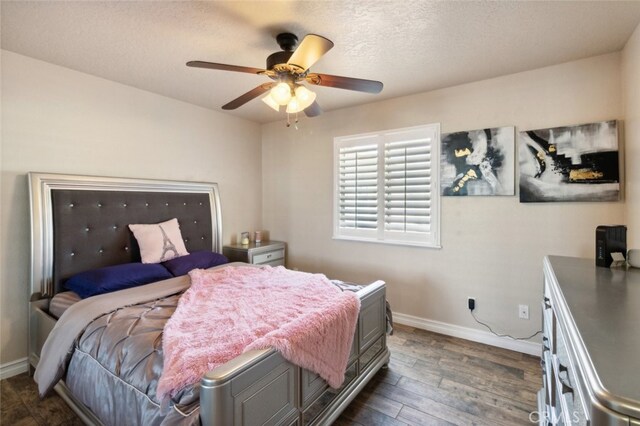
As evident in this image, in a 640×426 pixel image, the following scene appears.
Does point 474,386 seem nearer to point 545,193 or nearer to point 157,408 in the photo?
point 545,193

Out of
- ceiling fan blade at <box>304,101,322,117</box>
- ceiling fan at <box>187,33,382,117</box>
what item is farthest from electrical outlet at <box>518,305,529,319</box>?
ceiling fan blade at <box>304,101,322,117</box>

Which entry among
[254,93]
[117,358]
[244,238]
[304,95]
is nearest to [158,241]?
[244,238]

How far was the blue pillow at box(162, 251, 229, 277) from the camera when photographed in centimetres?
271

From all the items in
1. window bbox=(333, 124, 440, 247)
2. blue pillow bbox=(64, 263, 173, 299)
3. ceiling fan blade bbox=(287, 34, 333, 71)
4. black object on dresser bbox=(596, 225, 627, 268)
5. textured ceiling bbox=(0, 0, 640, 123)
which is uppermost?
textured ceiling bbox=(0, 0, 640, 123)

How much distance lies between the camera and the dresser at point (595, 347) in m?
0.62

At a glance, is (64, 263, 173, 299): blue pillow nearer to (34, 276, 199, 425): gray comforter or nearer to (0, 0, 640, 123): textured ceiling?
(34, 276, 199, 425): gray comforter

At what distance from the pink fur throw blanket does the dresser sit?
3.41 feet

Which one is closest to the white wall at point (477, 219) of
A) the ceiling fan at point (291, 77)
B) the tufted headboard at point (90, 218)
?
the ceiling fan at point (291, 77)

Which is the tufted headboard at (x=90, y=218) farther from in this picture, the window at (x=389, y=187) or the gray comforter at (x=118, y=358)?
the window at (x=389, y=187)

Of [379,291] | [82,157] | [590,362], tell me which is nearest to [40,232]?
[82,157]

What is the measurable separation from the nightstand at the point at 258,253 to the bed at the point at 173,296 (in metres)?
0.20

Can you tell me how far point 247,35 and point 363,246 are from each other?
2.43m

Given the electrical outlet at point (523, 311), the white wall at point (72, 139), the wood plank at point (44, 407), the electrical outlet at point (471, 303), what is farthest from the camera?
the electrical outlet at point (471, 303)

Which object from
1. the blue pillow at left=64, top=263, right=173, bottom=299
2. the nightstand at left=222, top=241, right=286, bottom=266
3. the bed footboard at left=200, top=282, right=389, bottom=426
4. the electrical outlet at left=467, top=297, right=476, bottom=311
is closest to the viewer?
the bed footboard at left=200, top=282, right=389, bottom=426
